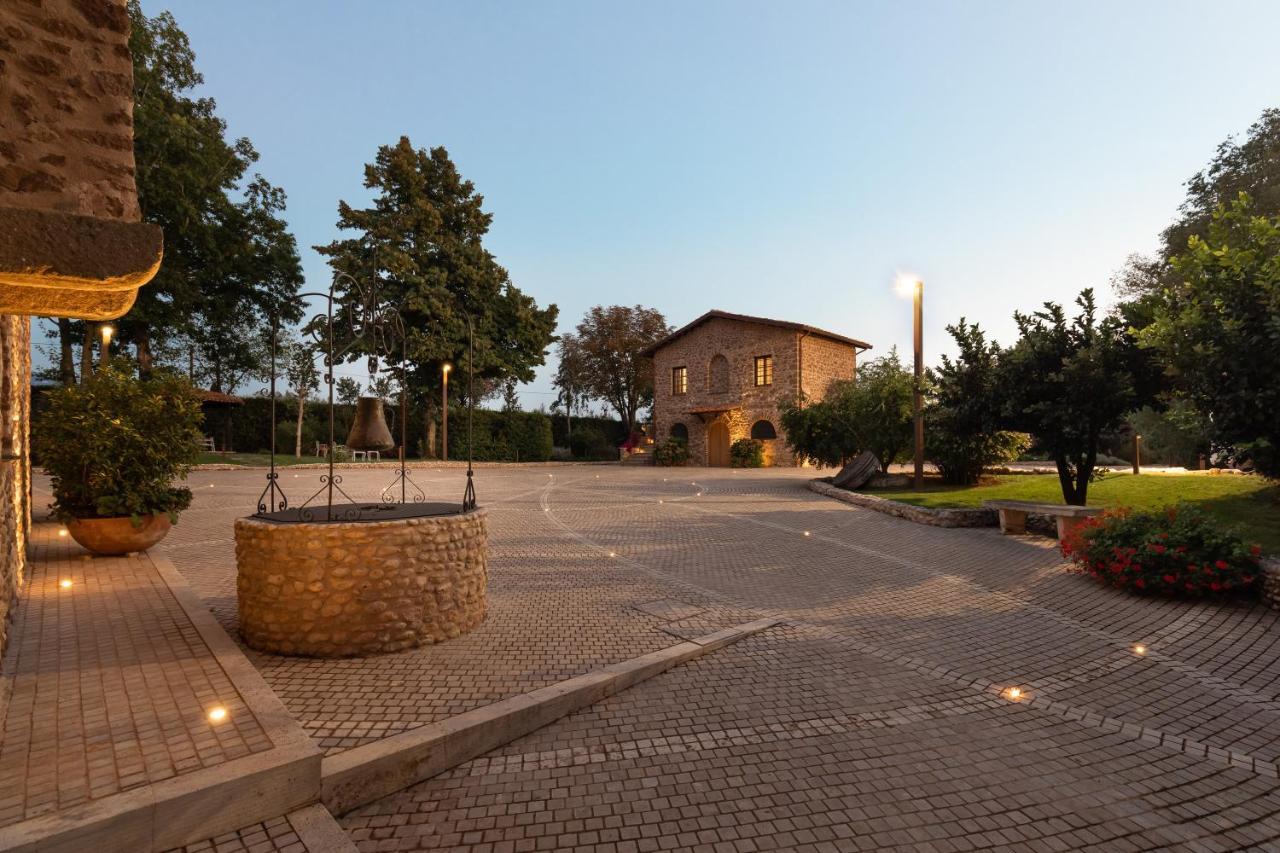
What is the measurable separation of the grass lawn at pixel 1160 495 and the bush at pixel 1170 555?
4.53 ft

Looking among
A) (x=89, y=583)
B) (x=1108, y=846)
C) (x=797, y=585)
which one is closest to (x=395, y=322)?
(x=89, y=583)

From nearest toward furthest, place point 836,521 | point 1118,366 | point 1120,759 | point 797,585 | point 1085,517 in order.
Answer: point 1120,759, point 797,585, point 1085,517, point 1118,366, point 836,521

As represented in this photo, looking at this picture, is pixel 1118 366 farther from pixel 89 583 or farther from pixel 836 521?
pixel 89 583

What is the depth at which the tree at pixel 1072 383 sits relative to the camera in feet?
35.4

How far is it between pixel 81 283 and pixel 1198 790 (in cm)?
621

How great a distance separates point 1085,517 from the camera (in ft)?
32.6

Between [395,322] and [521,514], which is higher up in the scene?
[395,322]

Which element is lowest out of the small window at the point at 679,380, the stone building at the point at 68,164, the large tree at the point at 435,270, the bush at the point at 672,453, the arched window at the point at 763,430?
the bush at the point at 672,453

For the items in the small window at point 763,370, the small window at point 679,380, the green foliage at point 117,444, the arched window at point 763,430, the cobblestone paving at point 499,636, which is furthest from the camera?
the small window at point 679,380

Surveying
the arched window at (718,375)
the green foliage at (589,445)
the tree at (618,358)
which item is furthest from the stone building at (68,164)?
the tree at (618,358)

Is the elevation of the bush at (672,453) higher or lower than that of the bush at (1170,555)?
higher

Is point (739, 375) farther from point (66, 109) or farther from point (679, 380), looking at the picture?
point (66, 109)

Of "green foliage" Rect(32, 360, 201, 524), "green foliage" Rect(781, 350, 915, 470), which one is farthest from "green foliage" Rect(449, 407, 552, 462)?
"green foliage" Rect(32, 360, 201, 524)

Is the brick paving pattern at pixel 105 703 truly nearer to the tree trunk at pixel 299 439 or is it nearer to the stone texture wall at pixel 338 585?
the stone texture wall at pixel 338 585
